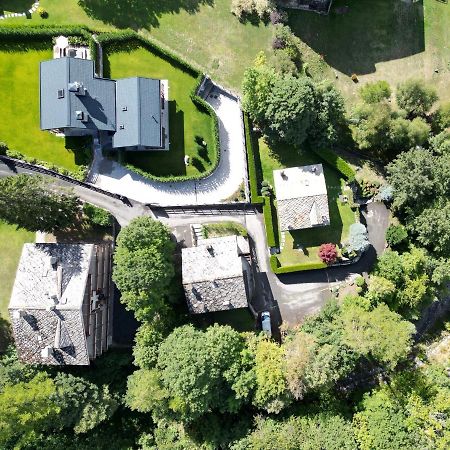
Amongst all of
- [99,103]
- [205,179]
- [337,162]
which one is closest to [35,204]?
[99,103]

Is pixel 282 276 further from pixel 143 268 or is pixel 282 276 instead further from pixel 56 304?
pixel 56 304

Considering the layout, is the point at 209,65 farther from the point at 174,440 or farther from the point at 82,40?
the point at 174,440

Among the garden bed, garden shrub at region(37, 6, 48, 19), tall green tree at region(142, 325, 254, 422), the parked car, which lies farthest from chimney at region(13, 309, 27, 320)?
garden shrub at region(37, 6, 48, 19)

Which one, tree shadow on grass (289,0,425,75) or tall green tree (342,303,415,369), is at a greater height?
tree shadow on grass (289,0,425,75)

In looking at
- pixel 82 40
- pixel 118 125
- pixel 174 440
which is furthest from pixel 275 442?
pixel 82 40

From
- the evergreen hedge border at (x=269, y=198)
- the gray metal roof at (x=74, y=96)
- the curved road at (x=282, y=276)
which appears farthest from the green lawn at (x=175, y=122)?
the curved road at (x=282, y=276)

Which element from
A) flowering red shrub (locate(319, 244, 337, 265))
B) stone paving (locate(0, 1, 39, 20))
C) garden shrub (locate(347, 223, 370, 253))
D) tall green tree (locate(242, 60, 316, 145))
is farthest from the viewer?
stone paving (locate(0, 1, 39, 20))

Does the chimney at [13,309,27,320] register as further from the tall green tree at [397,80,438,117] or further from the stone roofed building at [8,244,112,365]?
the tall green tree at [397,80,438,117]
